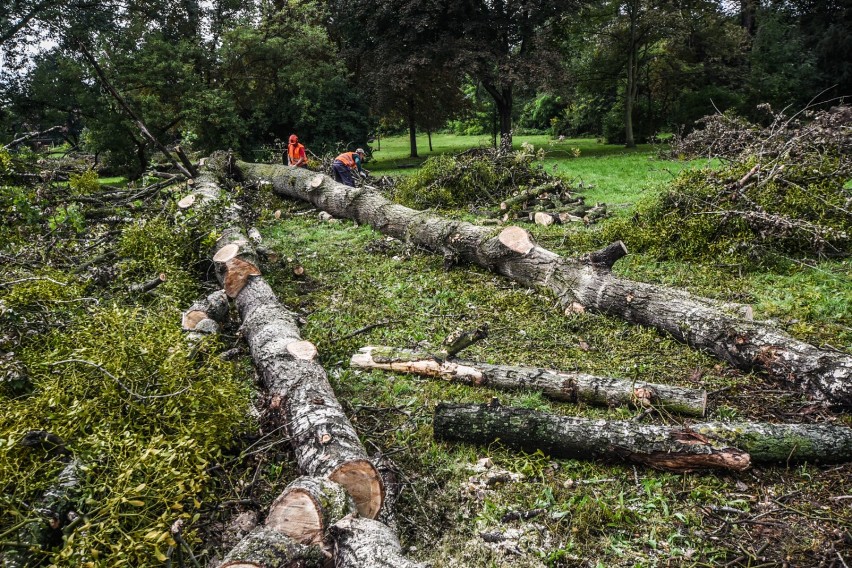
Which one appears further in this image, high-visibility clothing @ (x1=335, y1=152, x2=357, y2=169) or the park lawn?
high-visibility clothing @ (x1=335, y1=152, x2=357, y2=169)

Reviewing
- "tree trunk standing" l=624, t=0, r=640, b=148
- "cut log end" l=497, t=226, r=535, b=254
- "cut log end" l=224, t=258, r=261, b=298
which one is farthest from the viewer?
"tree trunk standing" l=624, t=0, r=640, b=148

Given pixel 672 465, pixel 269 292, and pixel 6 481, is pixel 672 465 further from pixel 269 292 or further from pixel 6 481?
pixel 269 292

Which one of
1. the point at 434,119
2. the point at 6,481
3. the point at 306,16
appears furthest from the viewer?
the point at 434,119

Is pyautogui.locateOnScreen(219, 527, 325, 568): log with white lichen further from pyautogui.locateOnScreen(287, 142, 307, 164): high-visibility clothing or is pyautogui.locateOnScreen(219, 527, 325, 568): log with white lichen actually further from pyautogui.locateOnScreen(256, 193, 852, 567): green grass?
pyautogui.locateOnScreen(287, 142, 307, 164): high-visibility clothing

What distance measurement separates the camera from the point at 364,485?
2.60 metres

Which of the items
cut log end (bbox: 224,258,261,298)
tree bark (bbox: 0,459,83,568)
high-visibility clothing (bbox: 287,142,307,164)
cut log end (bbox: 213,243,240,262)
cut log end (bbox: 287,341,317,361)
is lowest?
tree bark (bbox: 0,459,83,568)

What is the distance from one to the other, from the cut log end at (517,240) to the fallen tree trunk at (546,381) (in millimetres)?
2261

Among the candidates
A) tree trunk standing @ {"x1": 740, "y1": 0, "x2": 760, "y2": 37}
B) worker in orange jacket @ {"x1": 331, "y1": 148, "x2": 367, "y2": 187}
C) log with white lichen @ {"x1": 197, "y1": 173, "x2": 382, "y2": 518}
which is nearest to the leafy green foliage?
log with white lichen @ {"x1": 197, "y1": 173, "x2": 382, "y2": 518}

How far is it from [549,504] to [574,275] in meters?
3.10

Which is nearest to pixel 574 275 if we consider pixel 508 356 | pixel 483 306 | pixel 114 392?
pixel 483 306

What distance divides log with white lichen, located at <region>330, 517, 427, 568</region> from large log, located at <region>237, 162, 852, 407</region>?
312 cm

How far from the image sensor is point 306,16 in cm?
1892

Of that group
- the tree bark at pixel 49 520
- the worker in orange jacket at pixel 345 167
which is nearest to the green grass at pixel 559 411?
the tree bark at pixel 49 520

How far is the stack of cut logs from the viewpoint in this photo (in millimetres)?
8625
